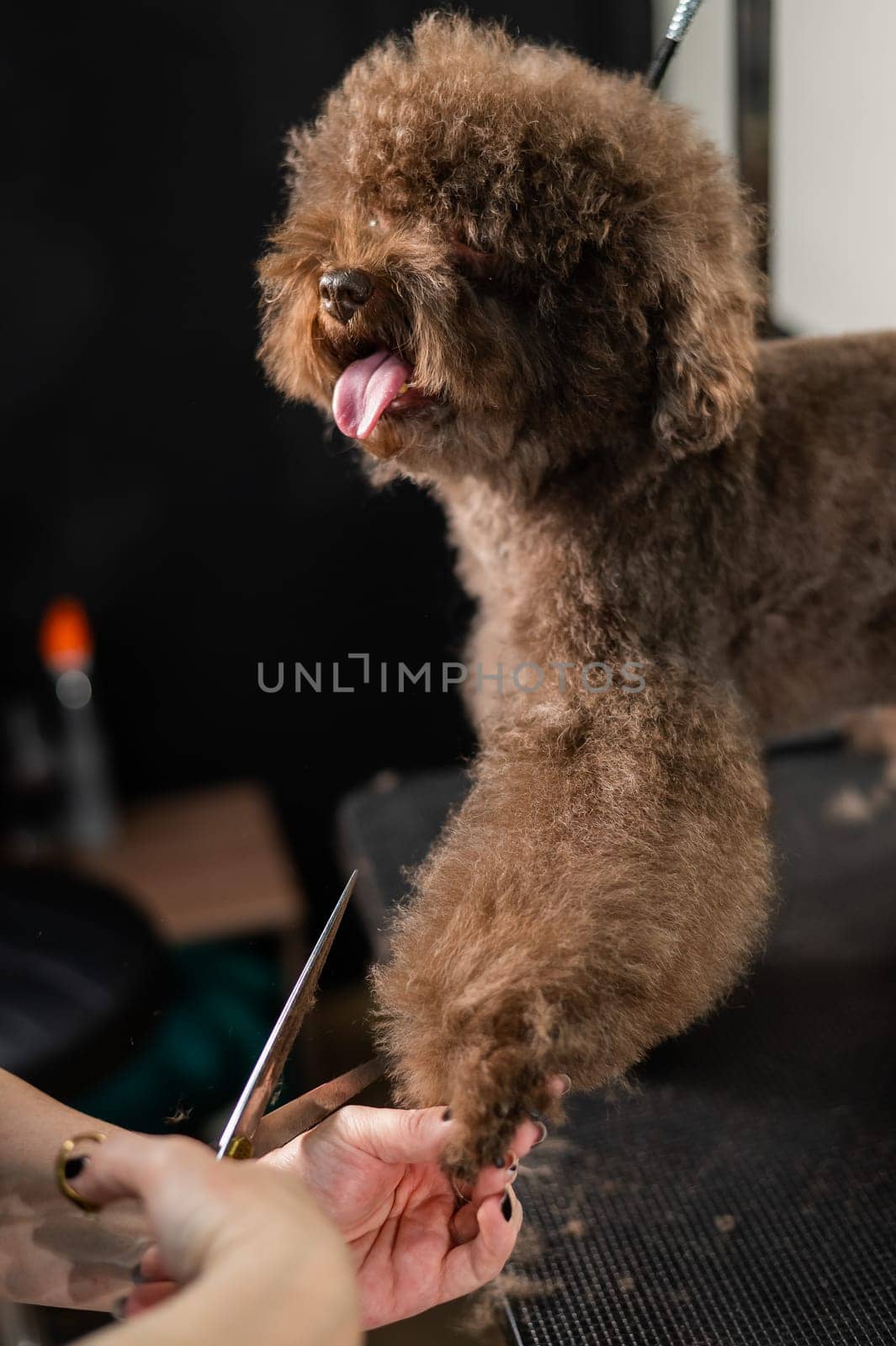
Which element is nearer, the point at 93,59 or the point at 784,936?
the point at 784,936

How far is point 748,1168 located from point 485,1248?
0.23 meters

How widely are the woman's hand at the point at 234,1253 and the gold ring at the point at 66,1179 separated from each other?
0.25ft

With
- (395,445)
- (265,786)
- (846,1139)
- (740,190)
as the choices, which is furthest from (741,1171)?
(265,786)

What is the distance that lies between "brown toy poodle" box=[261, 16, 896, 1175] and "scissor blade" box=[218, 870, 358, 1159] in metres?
0.05

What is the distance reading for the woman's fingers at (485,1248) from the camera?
0.63 metres

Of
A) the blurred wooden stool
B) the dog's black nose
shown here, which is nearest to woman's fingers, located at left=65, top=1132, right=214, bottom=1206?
the dog's black nose

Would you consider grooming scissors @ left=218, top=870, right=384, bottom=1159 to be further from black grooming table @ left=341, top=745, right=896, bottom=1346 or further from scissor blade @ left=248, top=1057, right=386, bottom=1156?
black grooming table @ left=341, top=745, right=896, bottom=1346

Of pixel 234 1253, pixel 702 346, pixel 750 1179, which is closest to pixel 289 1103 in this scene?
pixel 234 1253

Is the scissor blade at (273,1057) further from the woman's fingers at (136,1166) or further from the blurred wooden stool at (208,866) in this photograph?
the blurred wooden stool at (208,866)

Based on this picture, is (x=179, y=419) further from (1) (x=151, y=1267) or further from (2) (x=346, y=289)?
(1) (x=151, y=1267)

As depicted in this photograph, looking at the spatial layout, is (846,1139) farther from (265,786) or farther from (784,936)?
(265,786)

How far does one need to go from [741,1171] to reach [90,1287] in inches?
16.8

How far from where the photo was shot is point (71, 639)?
1741mm

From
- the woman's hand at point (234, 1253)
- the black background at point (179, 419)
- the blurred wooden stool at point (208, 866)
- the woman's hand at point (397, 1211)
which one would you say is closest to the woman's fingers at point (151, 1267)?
the woman's hand at point (234, 1253)
